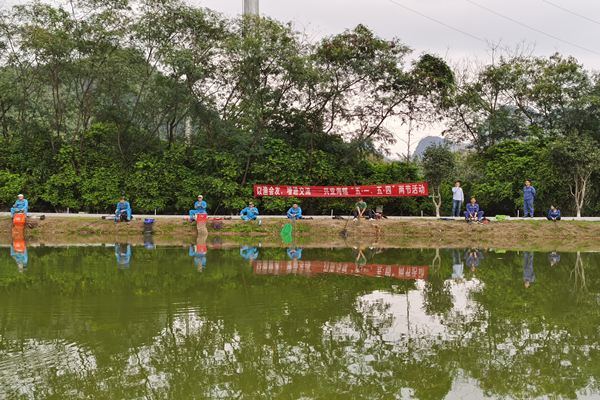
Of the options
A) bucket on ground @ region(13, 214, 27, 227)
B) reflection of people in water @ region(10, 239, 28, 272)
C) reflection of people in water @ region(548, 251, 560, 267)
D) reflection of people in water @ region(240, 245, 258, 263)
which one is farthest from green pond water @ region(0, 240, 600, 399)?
bucket on ground @ region(13, 214, 27, 227)

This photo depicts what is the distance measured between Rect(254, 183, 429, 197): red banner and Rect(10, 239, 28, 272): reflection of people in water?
9324 millimetres

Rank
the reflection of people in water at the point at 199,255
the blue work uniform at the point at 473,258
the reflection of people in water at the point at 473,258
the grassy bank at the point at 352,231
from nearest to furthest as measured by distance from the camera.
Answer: the reflection of people in water at the point at 199,255 → the reflection of people in water at the point at 473,258 → the blue work uniform at the point at 473,258 → the grassy bank at the point at 352,231

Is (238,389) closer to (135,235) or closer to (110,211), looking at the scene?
(135,235)

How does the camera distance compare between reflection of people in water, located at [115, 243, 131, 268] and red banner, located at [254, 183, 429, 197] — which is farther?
red banner, located at [254, 183, 429, 197]

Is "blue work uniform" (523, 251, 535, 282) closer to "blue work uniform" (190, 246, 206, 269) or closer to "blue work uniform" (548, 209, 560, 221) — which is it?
"blue work uniform" (548, 209, 560, 221)

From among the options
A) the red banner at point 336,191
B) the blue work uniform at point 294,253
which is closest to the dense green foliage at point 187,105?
the red banner at point 336,191

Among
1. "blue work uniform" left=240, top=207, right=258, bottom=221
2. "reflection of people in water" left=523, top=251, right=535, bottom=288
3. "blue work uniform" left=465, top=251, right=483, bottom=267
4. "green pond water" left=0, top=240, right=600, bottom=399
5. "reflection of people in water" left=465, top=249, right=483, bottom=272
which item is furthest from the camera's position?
"blue work uniform" left=240, top=207, right=258, bottom=221

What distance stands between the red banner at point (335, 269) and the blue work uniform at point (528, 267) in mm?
1812

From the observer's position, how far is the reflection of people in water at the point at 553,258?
10641 millimetres

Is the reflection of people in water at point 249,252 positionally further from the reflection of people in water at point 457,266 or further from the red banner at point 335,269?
the reflection of people in water at point 457,266

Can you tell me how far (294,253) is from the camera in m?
12.1

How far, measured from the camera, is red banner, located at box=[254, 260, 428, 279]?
358 inches

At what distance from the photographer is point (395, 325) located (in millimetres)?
5621

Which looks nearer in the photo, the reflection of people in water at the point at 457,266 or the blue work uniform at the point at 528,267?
the blue work uniform at the point at 528,267
